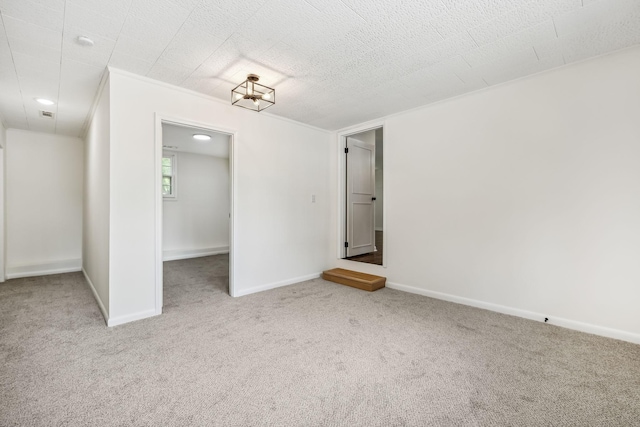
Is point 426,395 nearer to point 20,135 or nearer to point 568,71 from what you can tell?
point 568,71

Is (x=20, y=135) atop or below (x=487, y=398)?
atop

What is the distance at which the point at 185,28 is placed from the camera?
204 centimetres

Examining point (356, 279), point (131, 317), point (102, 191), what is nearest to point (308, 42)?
point (102, 191)

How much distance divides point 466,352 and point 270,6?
282 cm

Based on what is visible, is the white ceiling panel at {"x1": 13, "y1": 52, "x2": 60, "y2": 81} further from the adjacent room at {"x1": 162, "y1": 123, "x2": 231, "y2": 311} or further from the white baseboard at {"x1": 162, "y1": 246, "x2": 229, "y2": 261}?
the white baseboard at {"x1": 162, "y1": 246, "x2": 229, "y2": 261}

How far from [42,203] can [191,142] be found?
8.67 ft

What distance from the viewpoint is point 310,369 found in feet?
→ 6.36

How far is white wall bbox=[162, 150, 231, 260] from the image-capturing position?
6.20m

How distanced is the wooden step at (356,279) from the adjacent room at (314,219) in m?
0.05

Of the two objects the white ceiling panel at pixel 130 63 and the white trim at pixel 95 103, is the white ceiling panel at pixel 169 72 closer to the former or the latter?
the white ceiling panel at pixel 130 63

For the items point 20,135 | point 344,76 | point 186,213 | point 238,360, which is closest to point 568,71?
point 344,76

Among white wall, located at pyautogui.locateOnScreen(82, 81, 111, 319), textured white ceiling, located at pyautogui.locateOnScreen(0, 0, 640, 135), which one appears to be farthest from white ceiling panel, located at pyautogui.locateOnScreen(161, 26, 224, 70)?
white wall, located at pyautogui.locateOnScreen(82, 81, 111, 319)

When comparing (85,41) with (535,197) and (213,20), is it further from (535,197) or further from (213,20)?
(535,197)

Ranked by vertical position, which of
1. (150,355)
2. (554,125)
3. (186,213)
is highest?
(554,125)
